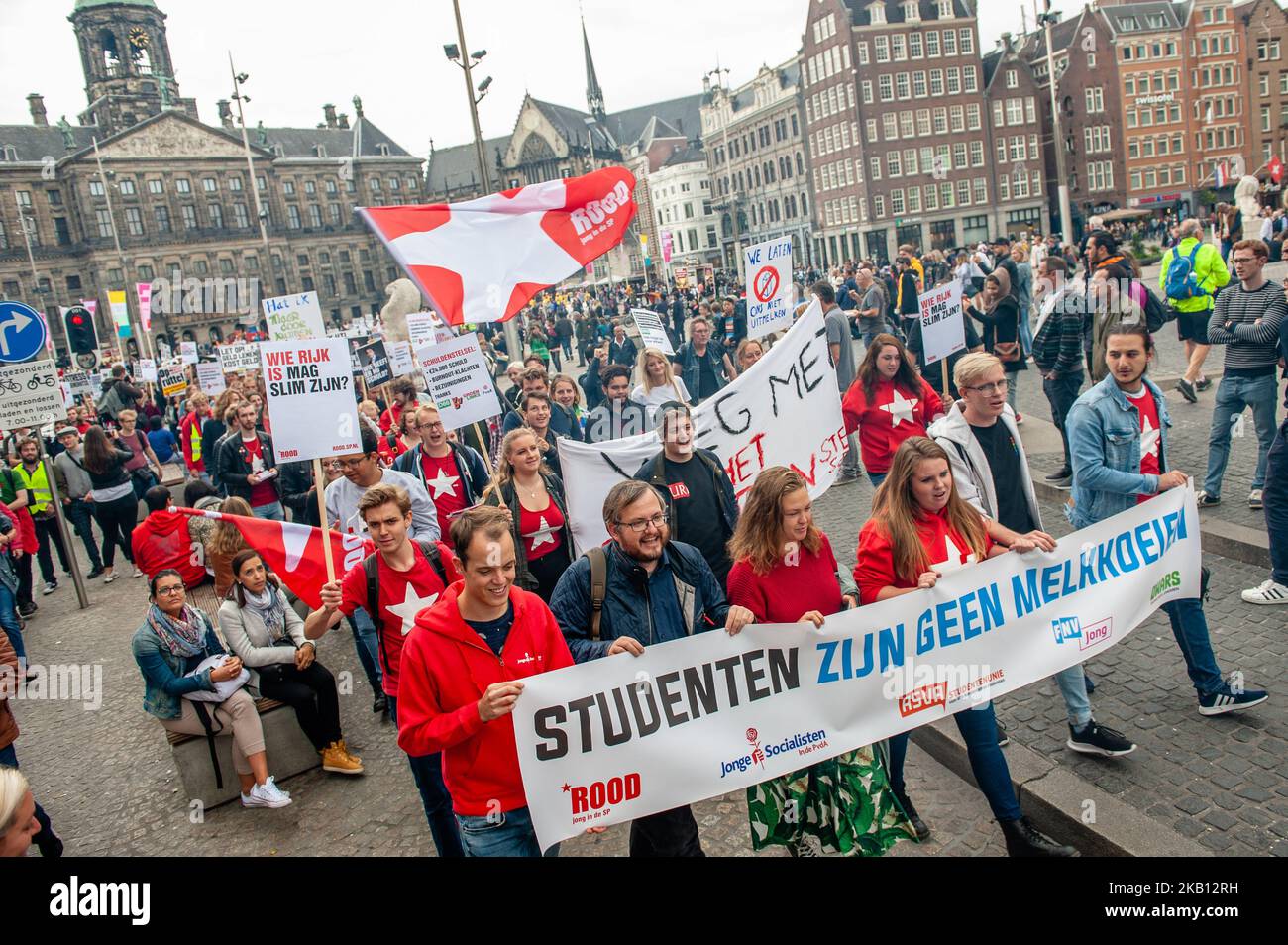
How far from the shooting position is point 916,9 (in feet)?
221

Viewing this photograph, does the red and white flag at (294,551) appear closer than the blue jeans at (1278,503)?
No

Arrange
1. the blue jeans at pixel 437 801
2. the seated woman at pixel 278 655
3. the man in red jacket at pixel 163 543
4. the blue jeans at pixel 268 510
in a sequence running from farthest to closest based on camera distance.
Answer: the blue jeans at pixel 268 510 < the man in red jacket at pixel 163 543 < the seated woman at pixel 278 655 < the blue jeans at pixel 437 801

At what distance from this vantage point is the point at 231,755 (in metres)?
5.47

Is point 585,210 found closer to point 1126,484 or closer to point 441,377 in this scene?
point 441,377

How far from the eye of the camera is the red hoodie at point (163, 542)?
6.63 m

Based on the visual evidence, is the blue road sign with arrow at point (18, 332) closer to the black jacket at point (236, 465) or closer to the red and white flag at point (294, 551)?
the black jacket at point (236, 465)

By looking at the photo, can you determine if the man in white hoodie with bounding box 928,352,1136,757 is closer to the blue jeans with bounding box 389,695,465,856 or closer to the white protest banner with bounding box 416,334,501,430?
the blue jeans with bounding box 389,695,465,856

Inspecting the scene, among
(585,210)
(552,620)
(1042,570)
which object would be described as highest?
(585,210)

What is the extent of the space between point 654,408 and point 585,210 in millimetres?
1893

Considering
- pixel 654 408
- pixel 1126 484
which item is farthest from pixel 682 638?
pixel 654 408

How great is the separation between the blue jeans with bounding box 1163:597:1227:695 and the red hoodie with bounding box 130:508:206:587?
617cm

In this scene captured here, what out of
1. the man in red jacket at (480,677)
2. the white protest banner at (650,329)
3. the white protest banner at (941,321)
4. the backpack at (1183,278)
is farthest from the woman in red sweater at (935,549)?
the backpack at (1183,278)

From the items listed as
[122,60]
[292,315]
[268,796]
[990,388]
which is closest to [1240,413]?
[990,388]

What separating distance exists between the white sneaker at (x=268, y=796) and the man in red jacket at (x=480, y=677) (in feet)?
7.81
